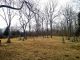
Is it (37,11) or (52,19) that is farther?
(52,19)

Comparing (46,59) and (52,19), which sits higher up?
(52,19)

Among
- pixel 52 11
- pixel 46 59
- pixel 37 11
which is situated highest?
pixel 52 11

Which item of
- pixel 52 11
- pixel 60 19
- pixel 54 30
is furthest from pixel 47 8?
pixel 54 30

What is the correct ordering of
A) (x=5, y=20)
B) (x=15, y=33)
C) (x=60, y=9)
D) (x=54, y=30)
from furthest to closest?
(x=54, y=30) → (x=15, y=33) → (x=60, y=9) → (x=5, y=20)

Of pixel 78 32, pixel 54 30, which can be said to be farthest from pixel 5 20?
pixel 54 30

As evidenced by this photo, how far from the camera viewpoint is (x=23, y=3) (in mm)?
12625

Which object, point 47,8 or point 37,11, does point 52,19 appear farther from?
point 37,11

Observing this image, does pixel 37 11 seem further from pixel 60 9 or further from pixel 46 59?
pixel 60 9

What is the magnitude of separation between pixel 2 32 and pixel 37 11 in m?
42.2

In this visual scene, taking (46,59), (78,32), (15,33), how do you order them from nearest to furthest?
(46,59)
(78,32)
(15,33)

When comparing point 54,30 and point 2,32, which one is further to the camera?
point 54,30

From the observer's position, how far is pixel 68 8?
173 feet

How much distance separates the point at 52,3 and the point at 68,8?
25.8 feet

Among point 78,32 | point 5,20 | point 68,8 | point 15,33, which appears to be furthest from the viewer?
point 15,33
